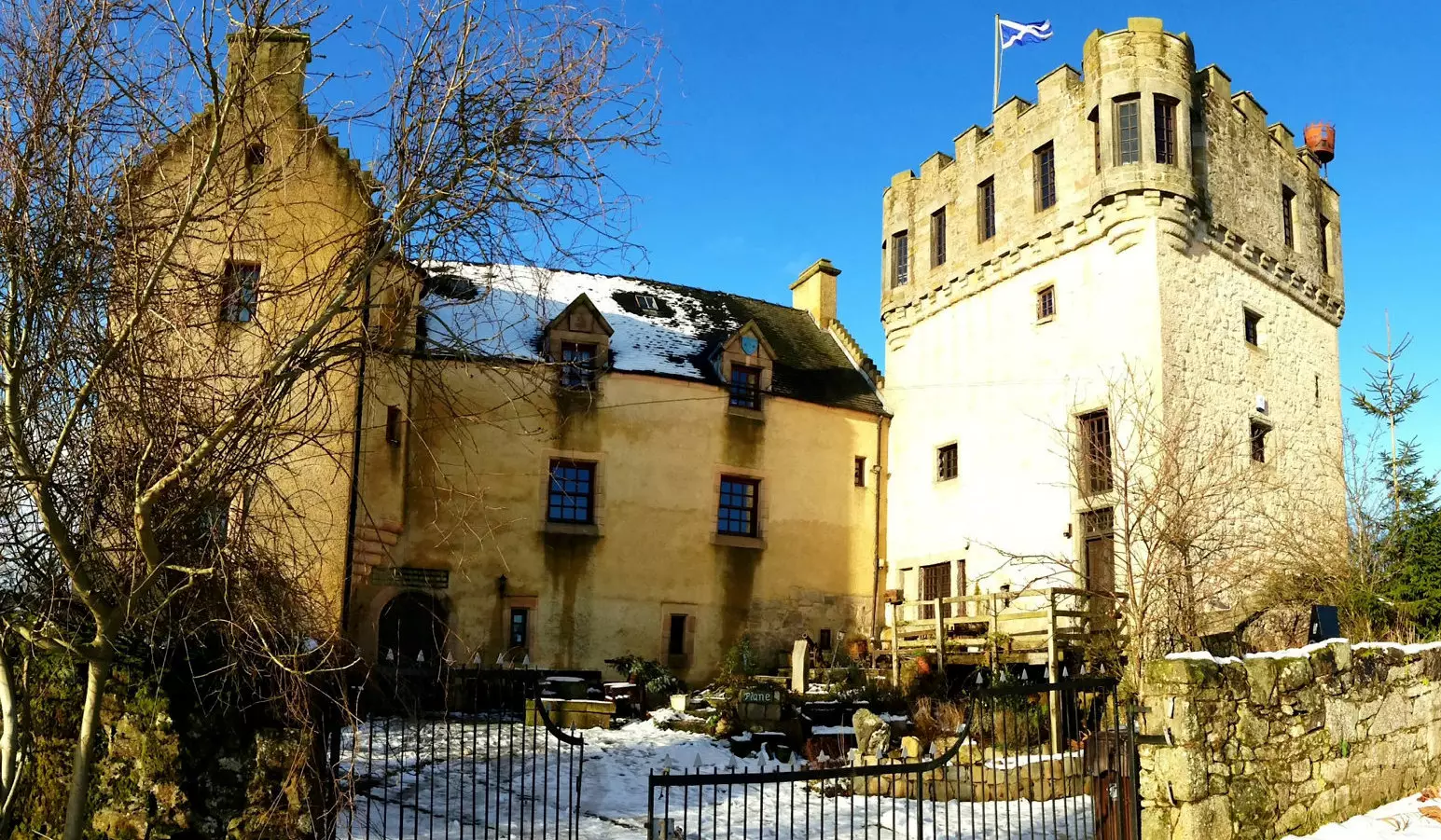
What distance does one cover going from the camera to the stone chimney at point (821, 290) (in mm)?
29266

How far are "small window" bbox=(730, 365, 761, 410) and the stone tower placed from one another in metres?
3.71

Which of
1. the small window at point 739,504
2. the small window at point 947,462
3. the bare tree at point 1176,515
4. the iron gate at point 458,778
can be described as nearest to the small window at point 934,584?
the small window at point 947,462

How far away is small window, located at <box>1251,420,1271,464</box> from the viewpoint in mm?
Result: 20877

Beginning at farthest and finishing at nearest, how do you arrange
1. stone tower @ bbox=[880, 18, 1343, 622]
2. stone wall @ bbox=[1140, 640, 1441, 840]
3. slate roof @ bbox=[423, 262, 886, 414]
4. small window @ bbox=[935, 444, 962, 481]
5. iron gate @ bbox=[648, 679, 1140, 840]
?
small window @ bbox=[935, 444, 962, 481], slate roof @ bbox=[423, 262, 886, 414], stone tower @ bbox=[880, 18, 1343, 622], stone wall @ bbox=[1140, 640, 1441, 840], iron gate @ bbox=[648, 679, 1140, 840]

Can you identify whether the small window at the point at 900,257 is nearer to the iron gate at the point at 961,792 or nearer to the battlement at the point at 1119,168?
the battlement at the point at 1119,168

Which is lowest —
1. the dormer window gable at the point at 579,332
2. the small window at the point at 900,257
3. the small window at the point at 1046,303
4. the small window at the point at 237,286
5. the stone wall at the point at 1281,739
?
the stone wall at the point at 1281,739

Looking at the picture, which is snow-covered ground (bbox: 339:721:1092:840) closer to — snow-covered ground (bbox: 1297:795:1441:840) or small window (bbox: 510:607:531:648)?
snow-covered ground (bbox: 1297:795:1441:840)

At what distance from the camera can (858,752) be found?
13.5m

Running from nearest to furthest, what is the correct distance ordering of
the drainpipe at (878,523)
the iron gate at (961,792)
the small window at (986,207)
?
the iron gate at (961,792) → the small window at (986,207) → the drainpipe at (878,523)

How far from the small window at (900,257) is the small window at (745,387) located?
4.57 m

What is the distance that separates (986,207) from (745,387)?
6.54 metres

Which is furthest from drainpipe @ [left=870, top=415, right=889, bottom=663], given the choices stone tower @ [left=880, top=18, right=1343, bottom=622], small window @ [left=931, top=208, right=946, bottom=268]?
small window @ [left=931, top=208, right=946, bottom=268]

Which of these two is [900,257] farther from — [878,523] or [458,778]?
[458,778]

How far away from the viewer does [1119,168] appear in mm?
19891
